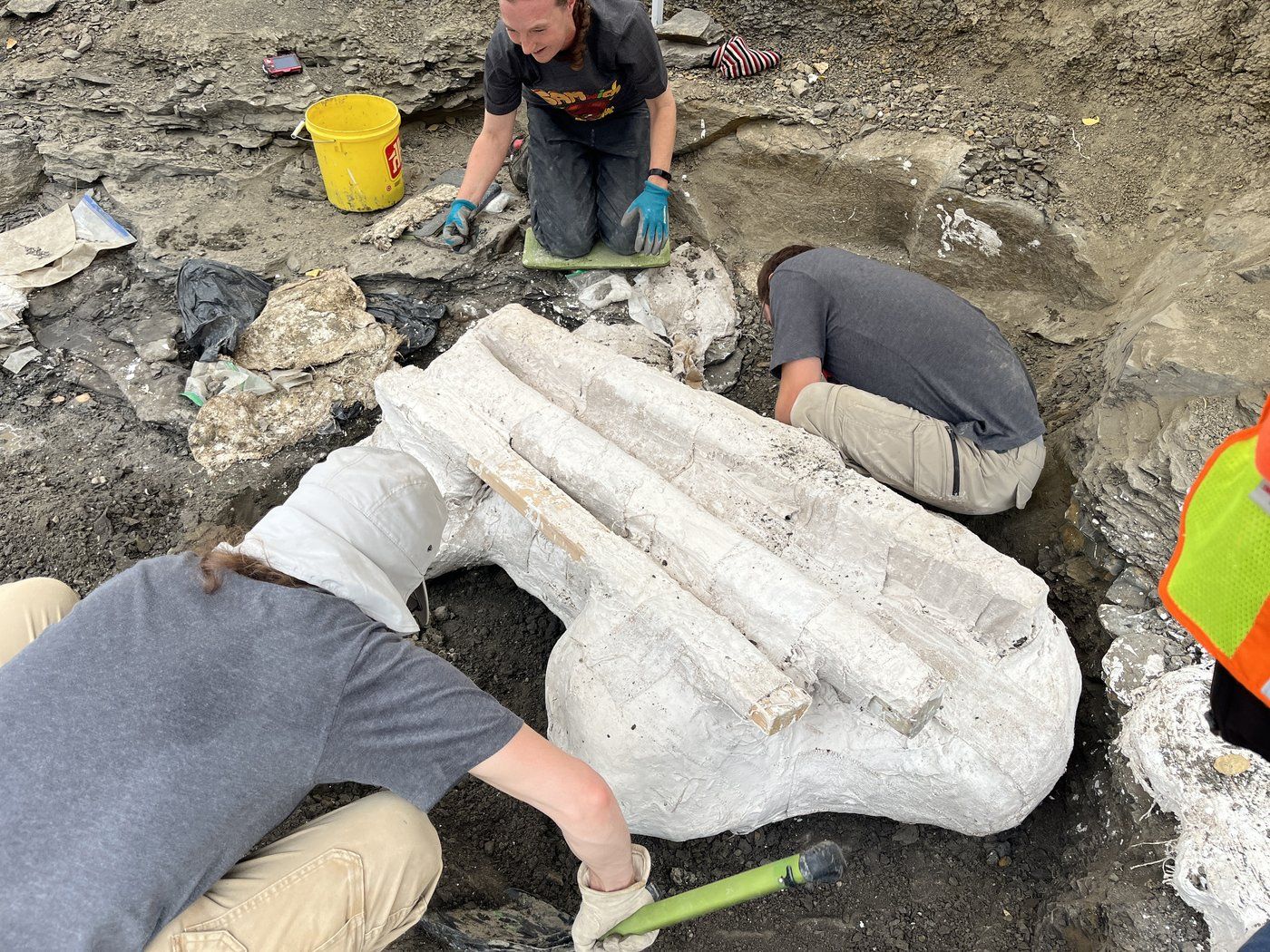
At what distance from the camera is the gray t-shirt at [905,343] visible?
8.91 ft

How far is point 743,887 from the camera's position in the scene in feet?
5.57

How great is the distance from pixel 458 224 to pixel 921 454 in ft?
7.11

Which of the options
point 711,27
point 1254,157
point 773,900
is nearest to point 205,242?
point 711,27

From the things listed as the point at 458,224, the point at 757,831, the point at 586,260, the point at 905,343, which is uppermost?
the point at 905,343

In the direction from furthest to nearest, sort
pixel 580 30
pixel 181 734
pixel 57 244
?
1. pixel 57 244
2. pixel 580 30
3. pixel 181 734

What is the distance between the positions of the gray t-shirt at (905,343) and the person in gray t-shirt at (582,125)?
1014 millimetres

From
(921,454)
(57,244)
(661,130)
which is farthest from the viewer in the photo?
(57,244)

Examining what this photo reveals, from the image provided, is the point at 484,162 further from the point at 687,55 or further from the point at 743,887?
the point at 743,887

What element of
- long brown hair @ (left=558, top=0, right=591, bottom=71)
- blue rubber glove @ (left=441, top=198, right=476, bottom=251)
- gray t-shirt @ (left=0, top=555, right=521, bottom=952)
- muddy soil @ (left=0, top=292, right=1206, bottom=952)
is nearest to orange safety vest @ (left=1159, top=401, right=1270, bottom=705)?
muddy soil @ (left=0, top=292, right=1206, bottom=952)

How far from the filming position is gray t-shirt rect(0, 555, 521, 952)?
1.41 m

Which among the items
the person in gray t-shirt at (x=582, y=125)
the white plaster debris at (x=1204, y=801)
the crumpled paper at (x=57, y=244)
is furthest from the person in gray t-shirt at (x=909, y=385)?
the crumpled paper at (x=57, y=244)

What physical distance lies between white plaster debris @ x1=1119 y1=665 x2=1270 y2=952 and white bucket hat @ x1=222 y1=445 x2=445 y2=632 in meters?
1.64

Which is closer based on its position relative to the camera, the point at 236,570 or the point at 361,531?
the point at 236,570

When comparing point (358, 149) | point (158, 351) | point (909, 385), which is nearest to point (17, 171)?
point (158, 351)
